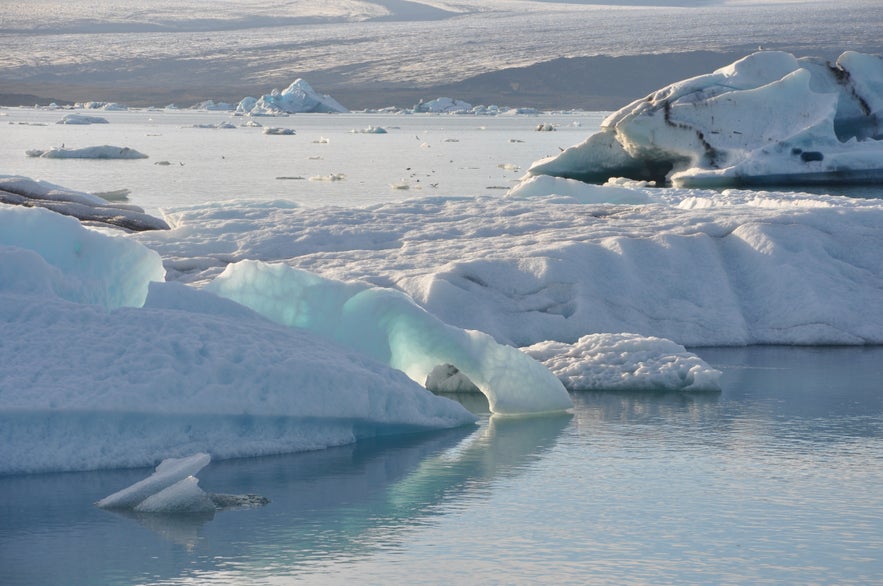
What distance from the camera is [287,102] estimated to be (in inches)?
2985

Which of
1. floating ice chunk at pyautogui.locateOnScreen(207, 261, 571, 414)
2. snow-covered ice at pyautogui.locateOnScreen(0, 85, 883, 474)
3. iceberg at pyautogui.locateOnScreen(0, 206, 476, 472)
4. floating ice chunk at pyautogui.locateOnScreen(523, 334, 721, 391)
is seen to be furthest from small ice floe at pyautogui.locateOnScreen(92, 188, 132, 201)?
iceberg at pyautogui.locateOnScreen(0, 206, 476, 472)

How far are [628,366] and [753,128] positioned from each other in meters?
16.7

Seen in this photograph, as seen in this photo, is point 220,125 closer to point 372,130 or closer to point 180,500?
point 372,130

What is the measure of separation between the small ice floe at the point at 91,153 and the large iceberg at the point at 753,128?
1342cm

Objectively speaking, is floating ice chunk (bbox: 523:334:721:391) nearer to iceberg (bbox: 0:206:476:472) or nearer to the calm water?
the calm water

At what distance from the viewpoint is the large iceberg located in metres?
23.9

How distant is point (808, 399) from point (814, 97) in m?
16.5

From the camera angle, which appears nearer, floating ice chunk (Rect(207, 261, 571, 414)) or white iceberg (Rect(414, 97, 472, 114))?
floating ice chunk (Rect(207, 261, 571, 414))

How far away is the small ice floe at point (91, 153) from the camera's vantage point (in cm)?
3450

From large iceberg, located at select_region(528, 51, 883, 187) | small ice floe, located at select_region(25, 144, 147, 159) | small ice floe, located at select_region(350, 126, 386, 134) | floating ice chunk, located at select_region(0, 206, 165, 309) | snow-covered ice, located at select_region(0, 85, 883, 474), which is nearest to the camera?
snow-covered ice, located at select_region(0, 85, 883, 474)

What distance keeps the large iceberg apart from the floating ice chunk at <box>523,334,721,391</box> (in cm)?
1539

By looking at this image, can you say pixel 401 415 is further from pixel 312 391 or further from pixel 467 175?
pixel 467 175

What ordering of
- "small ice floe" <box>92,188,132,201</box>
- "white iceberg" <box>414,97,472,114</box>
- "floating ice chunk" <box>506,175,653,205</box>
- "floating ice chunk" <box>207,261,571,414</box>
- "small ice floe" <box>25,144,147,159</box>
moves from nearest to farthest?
1. "floating ice chunk" <box>207,261,571,414</box>
2. "floating ice chunk" <box>506,175,653,205</box>
3. "small ice floe" <box>92,188,132,201</box>
4. "small ice floe" <box>25,144,147,159</box>
5. "white iceberg" <box>414,97,472,114</box>

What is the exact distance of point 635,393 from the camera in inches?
341
